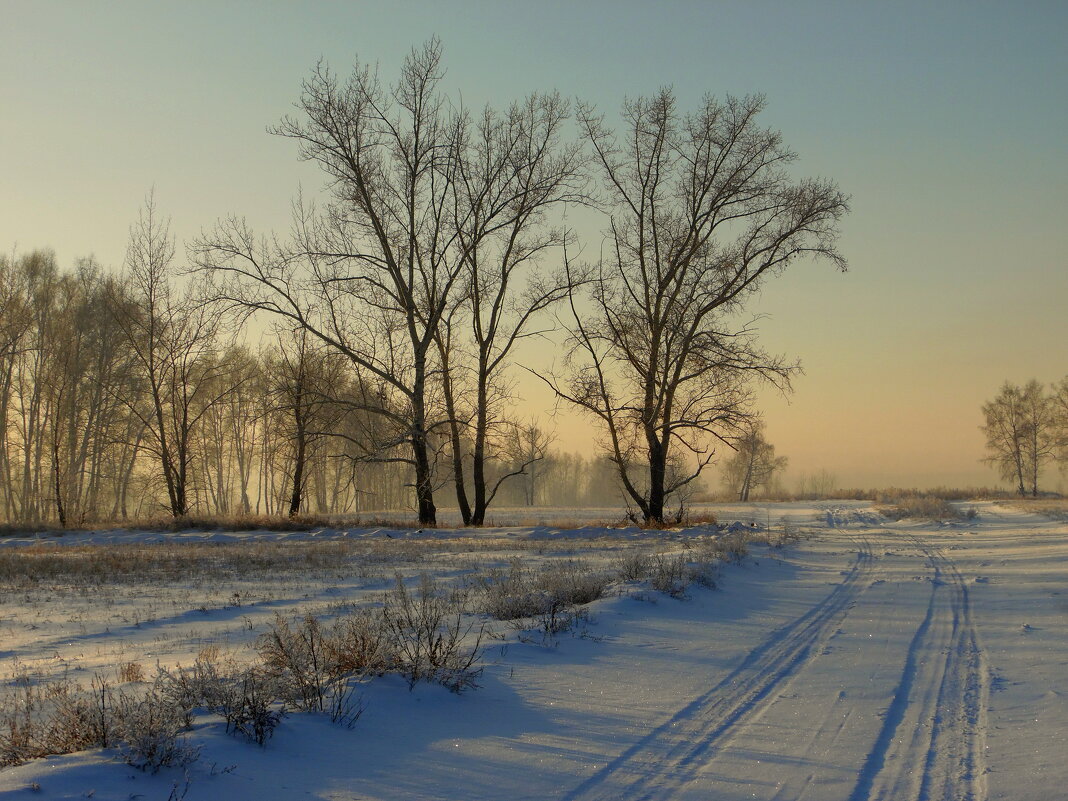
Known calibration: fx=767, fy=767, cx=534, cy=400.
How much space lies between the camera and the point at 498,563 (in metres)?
15.8

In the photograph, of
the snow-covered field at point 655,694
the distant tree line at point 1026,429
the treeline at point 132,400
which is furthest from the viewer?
the distant tree line at point 1026,429

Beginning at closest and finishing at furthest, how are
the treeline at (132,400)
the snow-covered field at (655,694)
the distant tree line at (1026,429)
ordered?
the snow-covered field at (655,694)
the treeline at (132,400)
the distant tree line at (1026,429)

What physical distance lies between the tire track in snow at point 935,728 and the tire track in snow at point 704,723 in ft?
3.06

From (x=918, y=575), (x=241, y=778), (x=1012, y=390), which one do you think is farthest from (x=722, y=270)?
(x=1012, y=390)

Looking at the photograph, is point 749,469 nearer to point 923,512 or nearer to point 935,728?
point 923,512

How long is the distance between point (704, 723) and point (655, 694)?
82cm

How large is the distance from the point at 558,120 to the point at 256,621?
23241 mm

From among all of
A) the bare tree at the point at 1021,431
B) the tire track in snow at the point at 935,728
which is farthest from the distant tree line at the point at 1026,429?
the tire track in snow at the point at 935,728

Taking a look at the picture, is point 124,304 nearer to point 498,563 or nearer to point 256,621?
point 498,563

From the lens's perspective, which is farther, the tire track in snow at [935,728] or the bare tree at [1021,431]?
the bare tree at [1021,431]

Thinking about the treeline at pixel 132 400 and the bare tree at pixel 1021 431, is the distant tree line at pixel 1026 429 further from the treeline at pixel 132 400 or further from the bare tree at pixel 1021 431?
the treeline at pixel 132 400

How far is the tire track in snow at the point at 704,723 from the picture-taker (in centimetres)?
448

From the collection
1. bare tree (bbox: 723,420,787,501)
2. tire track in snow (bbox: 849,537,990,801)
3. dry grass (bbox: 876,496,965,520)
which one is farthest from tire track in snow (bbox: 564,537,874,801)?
bare tree (bbox: 723,420,787,501)

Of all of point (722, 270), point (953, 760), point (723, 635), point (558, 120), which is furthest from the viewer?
point (558, 120)
